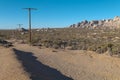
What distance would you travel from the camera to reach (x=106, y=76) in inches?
652

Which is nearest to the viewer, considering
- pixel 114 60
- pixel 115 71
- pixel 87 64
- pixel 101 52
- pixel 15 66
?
pixel 15 66

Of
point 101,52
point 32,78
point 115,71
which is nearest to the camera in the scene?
point 32,78

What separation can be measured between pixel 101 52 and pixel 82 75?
45.4 ft

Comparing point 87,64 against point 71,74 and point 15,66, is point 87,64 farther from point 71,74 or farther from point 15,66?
point 15,66

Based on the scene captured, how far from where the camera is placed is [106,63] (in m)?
21.6

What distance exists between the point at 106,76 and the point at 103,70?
6.65 ft

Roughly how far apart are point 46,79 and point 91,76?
4446 mm

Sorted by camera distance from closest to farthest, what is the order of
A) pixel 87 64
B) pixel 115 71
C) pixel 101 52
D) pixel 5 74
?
pixel 5 74 < pixel 115 71 < pixel 87 64 < pixel 101 52

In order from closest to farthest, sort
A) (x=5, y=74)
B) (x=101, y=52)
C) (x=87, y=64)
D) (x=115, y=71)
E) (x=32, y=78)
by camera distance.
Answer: (x=32, y=78), (x=5, y=74), (x=115, y=71), (x=87, y=64), (x=101, y=52)

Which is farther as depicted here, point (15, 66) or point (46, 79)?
point (15, 66)

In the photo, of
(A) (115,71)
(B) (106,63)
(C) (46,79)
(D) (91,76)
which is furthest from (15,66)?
(B) (106,63)

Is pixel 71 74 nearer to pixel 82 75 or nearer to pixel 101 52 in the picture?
pixel 82 75

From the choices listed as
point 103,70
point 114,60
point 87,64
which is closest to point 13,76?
point 103,70

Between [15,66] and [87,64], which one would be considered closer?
[15,66]
